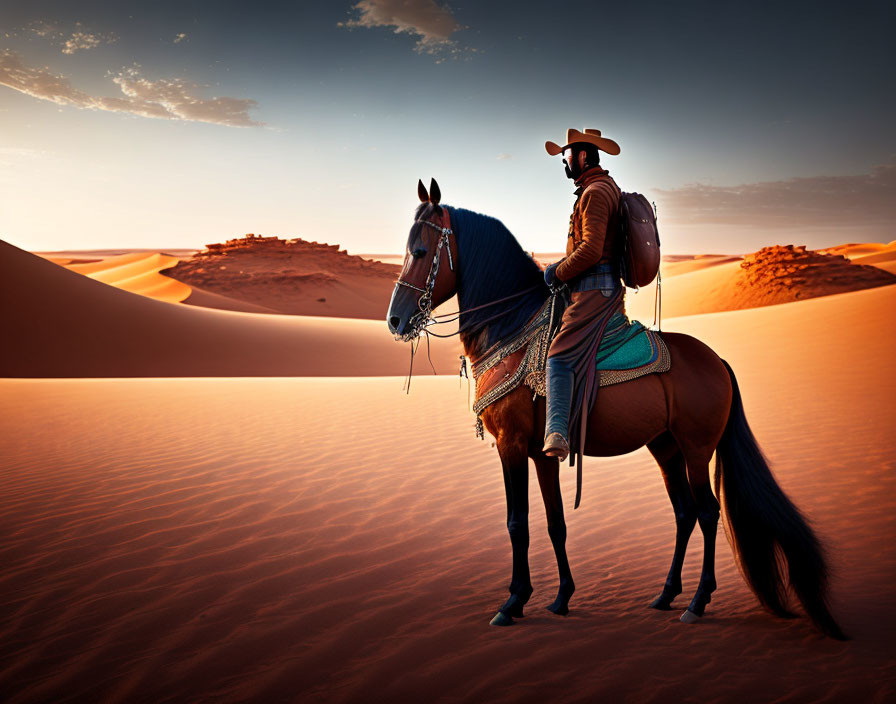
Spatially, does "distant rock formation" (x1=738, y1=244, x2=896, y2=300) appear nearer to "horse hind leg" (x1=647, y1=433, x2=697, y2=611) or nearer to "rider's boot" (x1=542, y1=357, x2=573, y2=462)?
"horse hind leg" (x1=647, y1=433, x2=697, y2=611)

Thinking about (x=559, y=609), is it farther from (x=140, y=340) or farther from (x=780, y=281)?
(x=780, y=281)

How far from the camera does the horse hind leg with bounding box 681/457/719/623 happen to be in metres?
4.09

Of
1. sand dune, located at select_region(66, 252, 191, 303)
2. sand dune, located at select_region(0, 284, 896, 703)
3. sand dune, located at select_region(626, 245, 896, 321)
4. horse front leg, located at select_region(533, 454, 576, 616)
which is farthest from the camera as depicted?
sand dune, located at select_region(66, 252, 191, 303)

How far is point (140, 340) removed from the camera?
83.9ft

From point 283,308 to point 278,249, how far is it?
3075 cm

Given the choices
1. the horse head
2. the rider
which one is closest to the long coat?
the rider

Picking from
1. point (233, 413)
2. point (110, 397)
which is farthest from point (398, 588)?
point (110, 397)

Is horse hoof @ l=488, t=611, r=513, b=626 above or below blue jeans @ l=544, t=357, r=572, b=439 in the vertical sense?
below

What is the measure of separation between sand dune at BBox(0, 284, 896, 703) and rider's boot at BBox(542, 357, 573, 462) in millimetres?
1284

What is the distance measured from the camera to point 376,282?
274 ft

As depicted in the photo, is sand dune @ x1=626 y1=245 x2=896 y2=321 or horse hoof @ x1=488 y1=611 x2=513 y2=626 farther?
sand dune @ x1=626 y1=245 x2=896 y2=321

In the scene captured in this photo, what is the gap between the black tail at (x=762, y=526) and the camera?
3977mm

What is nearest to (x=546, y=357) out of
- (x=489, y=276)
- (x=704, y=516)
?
(x=489, y=276)

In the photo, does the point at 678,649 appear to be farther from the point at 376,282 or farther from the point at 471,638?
the point at 376,282
